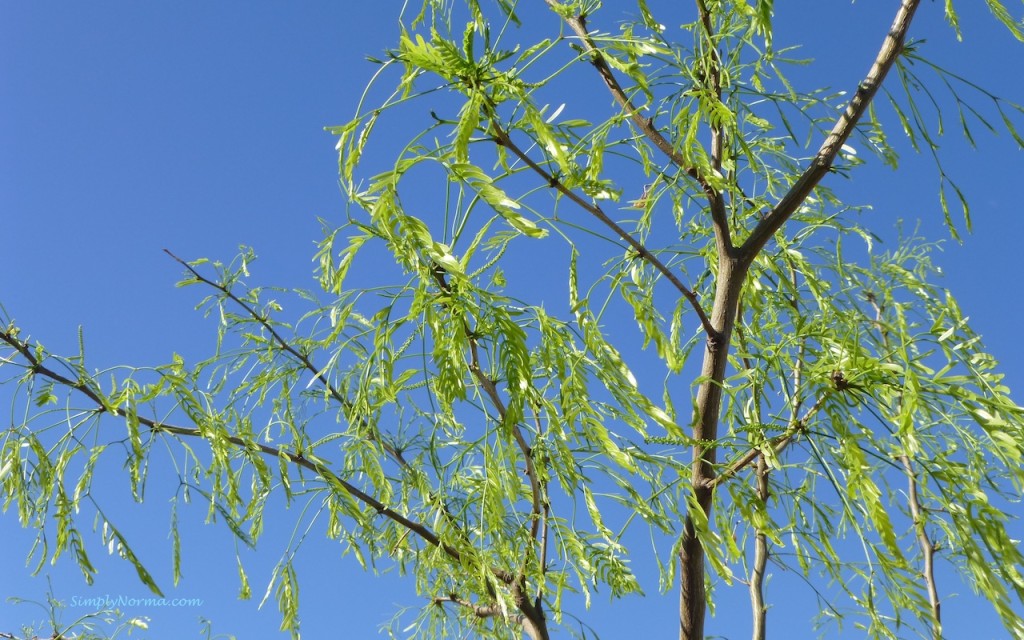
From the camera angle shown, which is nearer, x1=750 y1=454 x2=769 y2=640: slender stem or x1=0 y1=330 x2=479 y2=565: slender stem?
x1=0 y1=330 x2=479 y2=565: slender stem

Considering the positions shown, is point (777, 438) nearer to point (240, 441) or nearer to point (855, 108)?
point (855, 108)

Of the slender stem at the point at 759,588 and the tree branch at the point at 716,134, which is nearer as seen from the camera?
the tree branch at the point at 716,134

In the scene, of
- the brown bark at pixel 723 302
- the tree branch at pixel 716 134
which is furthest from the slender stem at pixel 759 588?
the tree branch at pixel 716 134

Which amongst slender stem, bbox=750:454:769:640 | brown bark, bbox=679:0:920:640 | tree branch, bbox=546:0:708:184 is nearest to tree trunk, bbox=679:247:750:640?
brown bark, bbox=679:0:920:640

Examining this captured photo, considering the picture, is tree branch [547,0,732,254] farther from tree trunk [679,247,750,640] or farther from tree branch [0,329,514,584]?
tree branch [0,329,514,584]

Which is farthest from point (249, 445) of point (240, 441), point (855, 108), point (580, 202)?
point (855, 108)

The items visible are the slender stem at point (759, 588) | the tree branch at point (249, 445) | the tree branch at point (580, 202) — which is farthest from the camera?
the slender stem at point (759, 588)

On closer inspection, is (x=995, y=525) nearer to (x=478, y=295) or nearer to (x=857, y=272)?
(x=478, y=295)

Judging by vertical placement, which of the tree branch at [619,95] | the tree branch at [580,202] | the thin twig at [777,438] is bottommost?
the thin twig at [777,438]

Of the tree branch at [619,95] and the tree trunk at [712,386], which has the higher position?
the tree branch at [619,95]

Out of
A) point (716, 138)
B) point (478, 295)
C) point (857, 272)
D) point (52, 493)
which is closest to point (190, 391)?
point (52, 493)

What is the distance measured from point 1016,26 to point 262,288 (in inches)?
40.9

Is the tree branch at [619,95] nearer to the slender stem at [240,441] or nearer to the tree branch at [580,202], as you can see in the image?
the tree branch at [580,202]

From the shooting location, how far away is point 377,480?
142 centimetres
